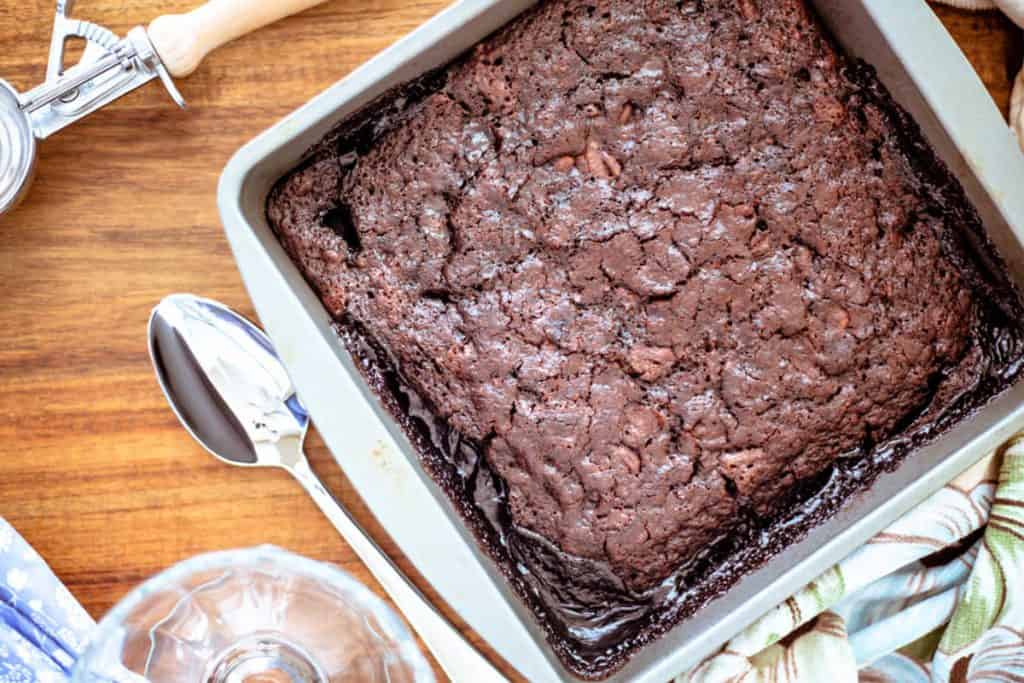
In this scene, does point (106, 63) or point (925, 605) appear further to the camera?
point (925, 605)

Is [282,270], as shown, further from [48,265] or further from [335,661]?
[335,661]

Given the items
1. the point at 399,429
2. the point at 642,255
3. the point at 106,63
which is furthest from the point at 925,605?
the point at 106,63

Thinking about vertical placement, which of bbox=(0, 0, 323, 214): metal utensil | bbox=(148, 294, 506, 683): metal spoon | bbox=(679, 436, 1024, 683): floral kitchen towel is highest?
bbox=(0, 0, 323, 214): metal utensil

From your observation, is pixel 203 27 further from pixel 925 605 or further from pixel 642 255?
pixel 925 605

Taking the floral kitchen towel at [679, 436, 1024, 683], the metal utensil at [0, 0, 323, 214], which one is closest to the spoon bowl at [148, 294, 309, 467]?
the metal utensil at [0, 0, 323, 214]

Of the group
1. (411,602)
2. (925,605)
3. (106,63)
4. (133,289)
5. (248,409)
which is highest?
(106,63)

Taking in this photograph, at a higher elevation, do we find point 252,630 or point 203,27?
point 203,27

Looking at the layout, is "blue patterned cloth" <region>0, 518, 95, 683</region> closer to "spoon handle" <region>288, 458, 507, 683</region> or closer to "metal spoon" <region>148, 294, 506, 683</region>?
"metal spoon" <region>148, 294, 506, 683</region>
